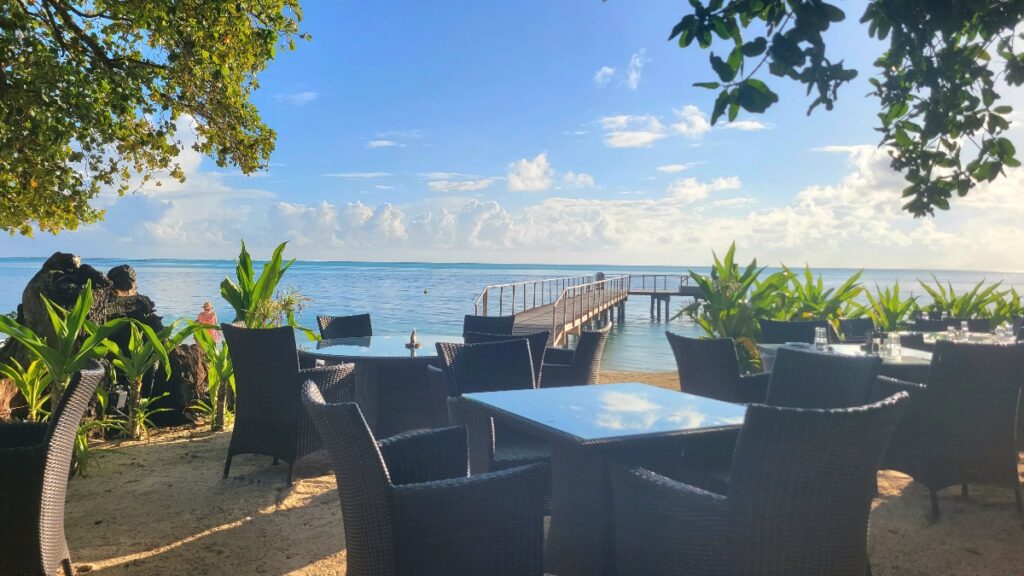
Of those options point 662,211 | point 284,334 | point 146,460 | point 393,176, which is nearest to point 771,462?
point 284,334

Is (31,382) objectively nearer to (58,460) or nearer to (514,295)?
(58,460)

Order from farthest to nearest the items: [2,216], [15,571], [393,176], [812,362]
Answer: [393,176] < [2,216] < [812,362] < [15,571]

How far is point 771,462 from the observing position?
1.49 meters

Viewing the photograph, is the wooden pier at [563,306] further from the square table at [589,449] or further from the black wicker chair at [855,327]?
the square table at [589,449]

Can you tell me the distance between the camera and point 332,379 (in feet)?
12.1

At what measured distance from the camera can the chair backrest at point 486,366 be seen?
3.13 meters

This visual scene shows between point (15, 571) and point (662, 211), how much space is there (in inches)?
877

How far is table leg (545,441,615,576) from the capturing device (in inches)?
76.7

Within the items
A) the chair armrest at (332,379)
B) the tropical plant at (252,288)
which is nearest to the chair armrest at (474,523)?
the chair armrest at (332,379)

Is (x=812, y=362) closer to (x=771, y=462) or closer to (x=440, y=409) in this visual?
(x=771, y=462)

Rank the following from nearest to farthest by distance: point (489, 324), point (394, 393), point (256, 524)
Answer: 1. point (256, 524)
2. point (394, 393)
3. point (489, 324)

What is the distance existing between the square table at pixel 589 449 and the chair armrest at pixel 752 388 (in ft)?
3.94

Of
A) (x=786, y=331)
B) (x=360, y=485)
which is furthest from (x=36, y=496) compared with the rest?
(x=786, y=331)

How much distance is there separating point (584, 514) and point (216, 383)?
3.74 metres
